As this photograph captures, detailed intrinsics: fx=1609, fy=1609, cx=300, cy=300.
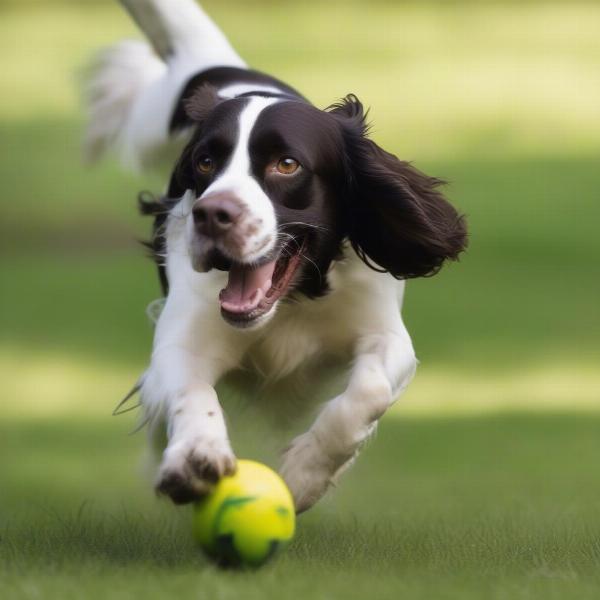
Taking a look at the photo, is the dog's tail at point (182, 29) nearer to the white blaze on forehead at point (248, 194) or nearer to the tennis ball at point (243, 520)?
the white blaze on forehead at point (248, 194)

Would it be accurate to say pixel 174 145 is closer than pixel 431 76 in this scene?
Yes

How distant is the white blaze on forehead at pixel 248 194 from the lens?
3756 mm

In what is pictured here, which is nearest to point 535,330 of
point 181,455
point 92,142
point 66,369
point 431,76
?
point 66,369

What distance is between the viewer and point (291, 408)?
4.66 metres

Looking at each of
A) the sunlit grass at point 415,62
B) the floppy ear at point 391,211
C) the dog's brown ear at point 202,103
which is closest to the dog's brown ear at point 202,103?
the dog's brown ear at point 202,103

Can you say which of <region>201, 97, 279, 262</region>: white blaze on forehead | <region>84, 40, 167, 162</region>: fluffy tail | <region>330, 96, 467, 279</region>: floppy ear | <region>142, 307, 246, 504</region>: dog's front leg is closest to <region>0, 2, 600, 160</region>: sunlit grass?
<region>84, 40, 167, 162</region>: fluffy tail

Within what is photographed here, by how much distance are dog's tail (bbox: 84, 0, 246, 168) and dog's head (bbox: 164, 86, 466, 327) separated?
1.10 m

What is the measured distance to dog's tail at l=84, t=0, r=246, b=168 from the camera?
18.7ft

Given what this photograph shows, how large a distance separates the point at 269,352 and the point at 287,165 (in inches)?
24.8

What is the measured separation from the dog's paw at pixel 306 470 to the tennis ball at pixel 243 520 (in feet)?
1.16

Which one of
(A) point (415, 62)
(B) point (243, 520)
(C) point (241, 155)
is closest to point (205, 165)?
(C) point (241, 155)

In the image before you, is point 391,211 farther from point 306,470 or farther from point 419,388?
point 419,388

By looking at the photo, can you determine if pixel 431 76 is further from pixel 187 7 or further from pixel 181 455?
pixel 181 455

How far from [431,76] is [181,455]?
1272cm
